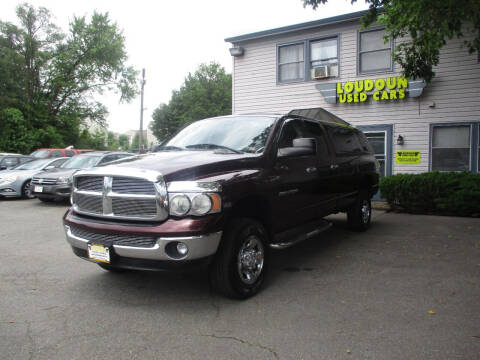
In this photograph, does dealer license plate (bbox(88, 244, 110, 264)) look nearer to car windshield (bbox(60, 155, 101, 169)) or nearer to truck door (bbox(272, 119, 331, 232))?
truck door (bbox(272, 119, 331, 232))

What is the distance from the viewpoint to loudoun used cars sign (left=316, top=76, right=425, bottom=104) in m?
11.6

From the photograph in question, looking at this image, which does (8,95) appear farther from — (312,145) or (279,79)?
(312,145)

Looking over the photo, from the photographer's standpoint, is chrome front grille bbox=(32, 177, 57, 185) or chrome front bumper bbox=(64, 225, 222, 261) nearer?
chrome front bumper bbox=(64, 225, 222, 261)

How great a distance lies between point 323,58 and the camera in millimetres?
13180

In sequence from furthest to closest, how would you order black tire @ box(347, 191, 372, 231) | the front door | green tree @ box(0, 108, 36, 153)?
green tree @ box(0, 108, 36, 153), the front door, black tire @ box(347, 191, 372, 231)

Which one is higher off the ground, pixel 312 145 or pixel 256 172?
pixel 312 145

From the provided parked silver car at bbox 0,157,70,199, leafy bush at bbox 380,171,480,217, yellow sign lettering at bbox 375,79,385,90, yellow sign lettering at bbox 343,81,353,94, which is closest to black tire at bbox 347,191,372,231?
leafy bush at bbox 380,171,480,217

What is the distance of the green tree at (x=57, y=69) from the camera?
28047mm

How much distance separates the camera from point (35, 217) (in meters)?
9.42

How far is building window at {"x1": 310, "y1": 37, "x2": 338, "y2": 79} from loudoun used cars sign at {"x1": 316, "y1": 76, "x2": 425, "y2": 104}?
0.41 metres

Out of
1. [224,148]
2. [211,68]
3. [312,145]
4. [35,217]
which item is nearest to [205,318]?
[224,148]

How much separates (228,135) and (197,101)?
52.6 m

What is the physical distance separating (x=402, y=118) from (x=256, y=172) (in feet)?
29.5

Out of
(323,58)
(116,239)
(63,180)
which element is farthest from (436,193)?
(63,180)
